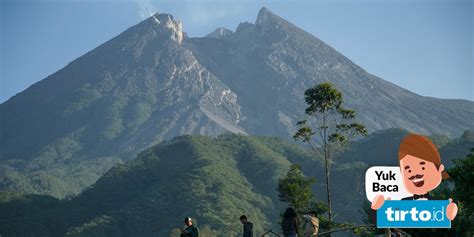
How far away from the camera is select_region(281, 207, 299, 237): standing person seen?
571 inches

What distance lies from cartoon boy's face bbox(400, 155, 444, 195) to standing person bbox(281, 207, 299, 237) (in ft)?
21.7

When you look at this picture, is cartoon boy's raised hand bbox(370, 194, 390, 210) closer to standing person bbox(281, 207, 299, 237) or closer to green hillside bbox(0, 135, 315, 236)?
standing person bbox(281, 207, 299, 237)

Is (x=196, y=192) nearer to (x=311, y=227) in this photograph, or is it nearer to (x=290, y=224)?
(x=290, y=224)

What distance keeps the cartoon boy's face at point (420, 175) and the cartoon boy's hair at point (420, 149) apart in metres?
0.06

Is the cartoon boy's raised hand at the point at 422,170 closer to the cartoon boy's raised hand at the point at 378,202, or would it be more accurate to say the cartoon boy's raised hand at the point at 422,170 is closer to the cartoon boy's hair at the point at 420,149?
the cartoon boy's hair at the point at 420,149

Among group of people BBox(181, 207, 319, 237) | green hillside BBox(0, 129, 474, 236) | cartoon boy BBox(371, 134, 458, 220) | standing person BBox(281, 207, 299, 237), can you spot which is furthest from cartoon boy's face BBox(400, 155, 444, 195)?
green hillside BBox(0, 129, 474, 236)

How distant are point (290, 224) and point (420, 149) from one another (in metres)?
6.78

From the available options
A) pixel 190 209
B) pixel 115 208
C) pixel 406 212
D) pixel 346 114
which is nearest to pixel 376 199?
pixel 406 212

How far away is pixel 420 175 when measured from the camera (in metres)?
8.20

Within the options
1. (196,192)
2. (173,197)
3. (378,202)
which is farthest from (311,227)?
(173,197)

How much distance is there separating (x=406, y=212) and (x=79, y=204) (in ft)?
482

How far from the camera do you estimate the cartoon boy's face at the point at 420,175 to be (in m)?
8.16

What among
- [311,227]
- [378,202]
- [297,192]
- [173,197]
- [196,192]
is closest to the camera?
[378,202]

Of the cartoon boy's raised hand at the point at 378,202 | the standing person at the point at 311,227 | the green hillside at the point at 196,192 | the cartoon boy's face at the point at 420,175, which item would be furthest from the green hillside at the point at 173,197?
the cartoon boy's raised hand at the point at 378,202
